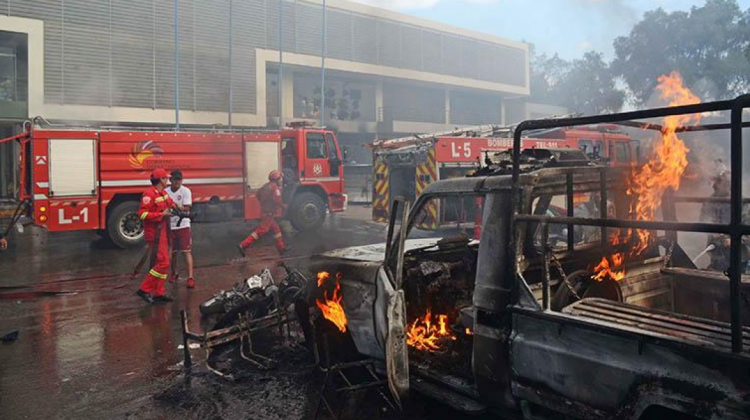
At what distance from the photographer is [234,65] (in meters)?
24.9

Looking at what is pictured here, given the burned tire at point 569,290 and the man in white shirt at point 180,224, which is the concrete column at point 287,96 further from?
the burned tire at point 569,290

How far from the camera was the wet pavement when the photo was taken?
388cm

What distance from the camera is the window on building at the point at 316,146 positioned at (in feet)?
47.4

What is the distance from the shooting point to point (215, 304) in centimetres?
615

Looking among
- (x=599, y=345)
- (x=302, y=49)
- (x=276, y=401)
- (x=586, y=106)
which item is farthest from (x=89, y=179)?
(x=586, y=106)

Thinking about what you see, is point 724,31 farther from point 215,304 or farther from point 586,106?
point 215,304

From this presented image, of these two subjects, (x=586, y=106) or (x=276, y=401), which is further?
(x=586, y=106)

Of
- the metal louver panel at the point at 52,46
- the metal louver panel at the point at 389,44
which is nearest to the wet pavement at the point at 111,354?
the metal louver panel at the point at 52,46

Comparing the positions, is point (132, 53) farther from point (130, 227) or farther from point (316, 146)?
point (130, 227)

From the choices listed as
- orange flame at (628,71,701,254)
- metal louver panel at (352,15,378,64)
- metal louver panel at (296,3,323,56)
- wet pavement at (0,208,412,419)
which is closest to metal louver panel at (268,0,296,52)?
metal louver panel at (296,3,323,56)

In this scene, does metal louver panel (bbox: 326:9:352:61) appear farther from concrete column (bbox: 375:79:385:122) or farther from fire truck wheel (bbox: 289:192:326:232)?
fire truck wheel (bbox: 289:192:326:232)

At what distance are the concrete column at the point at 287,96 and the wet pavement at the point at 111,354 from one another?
18.9m

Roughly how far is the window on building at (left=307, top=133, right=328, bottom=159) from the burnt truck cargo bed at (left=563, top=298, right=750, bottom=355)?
11938 mm

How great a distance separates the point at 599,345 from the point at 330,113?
2920cm
